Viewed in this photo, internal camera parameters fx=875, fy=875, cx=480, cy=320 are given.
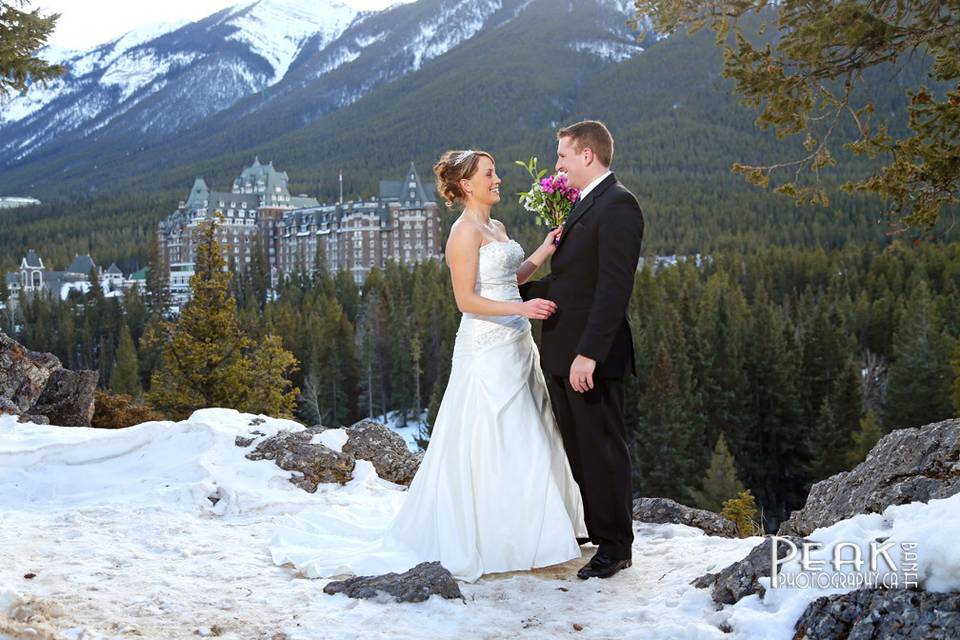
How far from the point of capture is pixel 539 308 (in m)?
4.75

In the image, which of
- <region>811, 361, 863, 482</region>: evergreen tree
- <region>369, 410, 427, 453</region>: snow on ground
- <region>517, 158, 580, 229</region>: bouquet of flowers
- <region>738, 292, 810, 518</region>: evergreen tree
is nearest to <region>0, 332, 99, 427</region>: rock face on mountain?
<region>517, 158, 580, 229</region>: bouquet of flowers

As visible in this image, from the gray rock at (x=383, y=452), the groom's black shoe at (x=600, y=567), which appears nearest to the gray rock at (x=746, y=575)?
the groom's black shoe at (x=600, y=567)

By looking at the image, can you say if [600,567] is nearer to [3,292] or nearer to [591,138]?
[591,138]

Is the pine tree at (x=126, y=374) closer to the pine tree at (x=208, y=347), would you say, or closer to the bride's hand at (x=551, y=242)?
the pine tree at (x=208, y=347)

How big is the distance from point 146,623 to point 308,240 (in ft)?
419

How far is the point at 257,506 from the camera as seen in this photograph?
6.48 meters

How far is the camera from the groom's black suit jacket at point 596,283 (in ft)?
15.0

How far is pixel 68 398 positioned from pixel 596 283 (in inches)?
377

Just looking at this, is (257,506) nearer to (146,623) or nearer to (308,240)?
(146,623)

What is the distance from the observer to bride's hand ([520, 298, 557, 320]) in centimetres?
475

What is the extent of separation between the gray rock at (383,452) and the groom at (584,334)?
309 cm

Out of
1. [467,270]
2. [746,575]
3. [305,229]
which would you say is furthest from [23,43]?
[305,229]

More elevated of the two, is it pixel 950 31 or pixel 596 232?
pixel 950 31

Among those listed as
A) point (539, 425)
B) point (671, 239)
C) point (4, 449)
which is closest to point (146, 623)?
point (539, 425)
